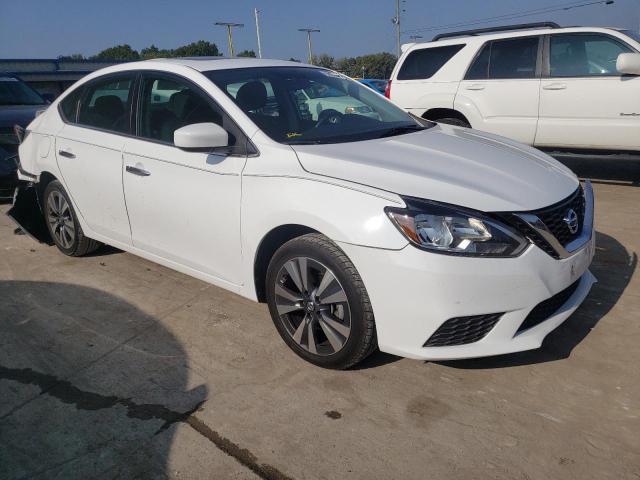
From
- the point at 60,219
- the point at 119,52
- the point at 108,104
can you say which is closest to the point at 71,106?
the point at 108,104

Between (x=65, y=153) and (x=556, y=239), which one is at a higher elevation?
(x=65, y=153)

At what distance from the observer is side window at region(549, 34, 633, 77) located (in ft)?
20.5

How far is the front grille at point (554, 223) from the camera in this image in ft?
8.21

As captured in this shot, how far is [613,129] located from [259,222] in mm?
5044

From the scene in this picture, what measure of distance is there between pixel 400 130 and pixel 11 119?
17.7 feet

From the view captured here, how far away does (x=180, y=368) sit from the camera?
9.84 feet

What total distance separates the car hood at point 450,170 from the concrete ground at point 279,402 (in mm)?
900

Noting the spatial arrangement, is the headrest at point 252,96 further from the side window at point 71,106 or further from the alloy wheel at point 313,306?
the side window at point 71,106

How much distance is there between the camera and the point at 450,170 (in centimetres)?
277

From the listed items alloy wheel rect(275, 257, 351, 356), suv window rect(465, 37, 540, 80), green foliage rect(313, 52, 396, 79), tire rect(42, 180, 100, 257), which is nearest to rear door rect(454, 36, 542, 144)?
suv window rect(465, 37, 540, 80)

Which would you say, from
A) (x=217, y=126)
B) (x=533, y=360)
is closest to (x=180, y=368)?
(x=217, y=126)

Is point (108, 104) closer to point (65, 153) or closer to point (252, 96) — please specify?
point (65, 153)

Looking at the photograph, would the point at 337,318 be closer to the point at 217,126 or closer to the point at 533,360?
the point at 533,360

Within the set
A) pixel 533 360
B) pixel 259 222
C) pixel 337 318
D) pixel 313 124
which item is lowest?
pixel 533 360
